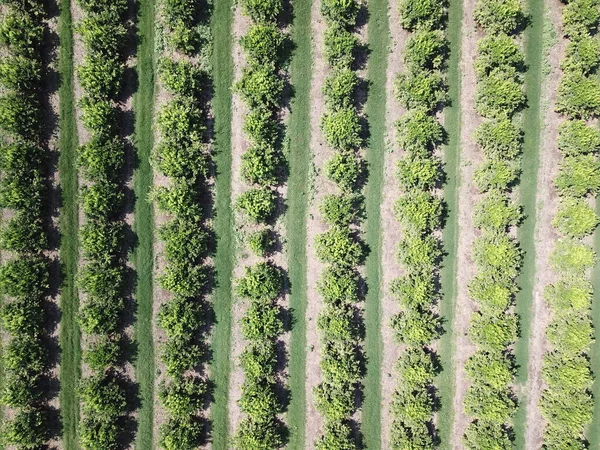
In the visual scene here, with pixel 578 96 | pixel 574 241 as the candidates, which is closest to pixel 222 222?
pixel 574 241

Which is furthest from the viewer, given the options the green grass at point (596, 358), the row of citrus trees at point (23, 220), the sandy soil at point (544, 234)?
the green grass at point (596, 358)

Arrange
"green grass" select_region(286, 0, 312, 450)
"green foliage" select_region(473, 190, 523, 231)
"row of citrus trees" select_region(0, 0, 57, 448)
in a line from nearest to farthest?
"row of citrus trees" select_region(0, 0, 57, 448) < "green foliage" select_region(473, 190, 523, 231) < "green grass" select_region(286, 0, 312, 450)

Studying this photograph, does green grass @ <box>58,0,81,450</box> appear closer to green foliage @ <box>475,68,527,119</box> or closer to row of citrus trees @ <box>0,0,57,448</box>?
row of citrus trees @ <box>0,0,57,448</box>

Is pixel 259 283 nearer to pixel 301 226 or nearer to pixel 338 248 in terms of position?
pixel 301 226

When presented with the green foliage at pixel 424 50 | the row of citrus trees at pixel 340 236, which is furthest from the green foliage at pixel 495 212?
the green foliage at pixel 424 50

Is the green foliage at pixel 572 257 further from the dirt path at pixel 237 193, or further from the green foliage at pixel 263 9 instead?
the green foliage at pixel 263 9

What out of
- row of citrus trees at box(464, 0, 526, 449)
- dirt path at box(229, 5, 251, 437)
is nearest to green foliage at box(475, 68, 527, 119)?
row of citrus trees at box(464, 0, 526, 449)
